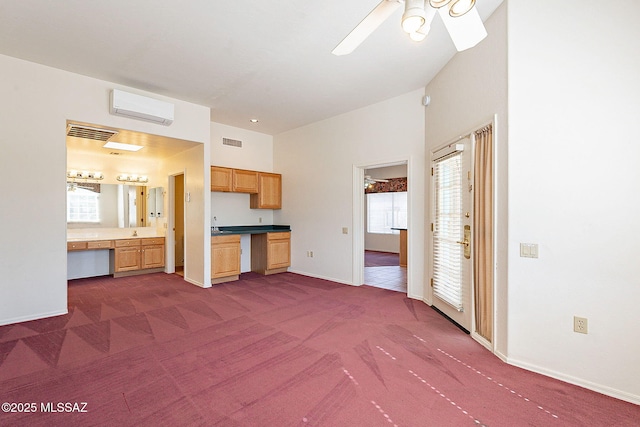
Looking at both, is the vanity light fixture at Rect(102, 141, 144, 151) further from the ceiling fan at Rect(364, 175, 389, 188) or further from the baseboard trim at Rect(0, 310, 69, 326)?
the ceiling fan at Rect(364, 175, 389, 188)

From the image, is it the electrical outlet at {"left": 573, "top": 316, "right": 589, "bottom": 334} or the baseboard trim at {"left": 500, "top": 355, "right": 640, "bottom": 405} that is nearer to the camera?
the baseboard trim at {"left": 500, "top": 355, "right": 640, "bottom": 405}

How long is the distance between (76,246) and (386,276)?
5.85 m

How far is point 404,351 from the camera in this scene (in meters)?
2.74

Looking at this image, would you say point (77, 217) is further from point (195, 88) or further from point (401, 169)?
point (401, 169)

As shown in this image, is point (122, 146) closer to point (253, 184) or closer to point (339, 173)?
point (253, 184)

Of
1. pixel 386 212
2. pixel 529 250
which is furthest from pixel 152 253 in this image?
pixel 386 212

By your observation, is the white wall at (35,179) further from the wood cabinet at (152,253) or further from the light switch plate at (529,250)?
the light switch plate at (529,250)

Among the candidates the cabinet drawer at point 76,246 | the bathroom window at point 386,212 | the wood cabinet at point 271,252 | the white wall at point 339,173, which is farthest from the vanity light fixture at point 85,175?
the bathroom window at point 386,212

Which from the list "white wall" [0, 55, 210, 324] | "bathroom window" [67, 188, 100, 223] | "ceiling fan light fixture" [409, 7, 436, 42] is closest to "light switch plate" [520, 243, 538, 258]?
"ceiling fan light fixture" [409, 7, 436, 42]

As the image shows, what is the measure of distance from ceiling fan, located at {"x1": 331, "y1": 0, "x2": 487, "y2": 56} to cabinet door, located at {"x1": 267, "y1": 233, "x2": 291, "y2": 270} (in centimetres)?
452

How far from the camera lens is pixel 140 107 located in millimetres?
4039

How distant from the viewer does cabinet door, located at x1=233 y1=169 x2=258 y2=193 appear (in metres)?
5.82

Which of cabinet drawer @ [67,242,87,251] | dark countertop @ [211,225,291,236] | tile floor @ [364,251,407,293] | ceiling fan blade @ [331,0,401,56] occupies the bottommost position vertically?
tile floor @ [364,251,407,293]

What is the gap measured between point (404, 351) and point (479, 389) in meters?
0.71
